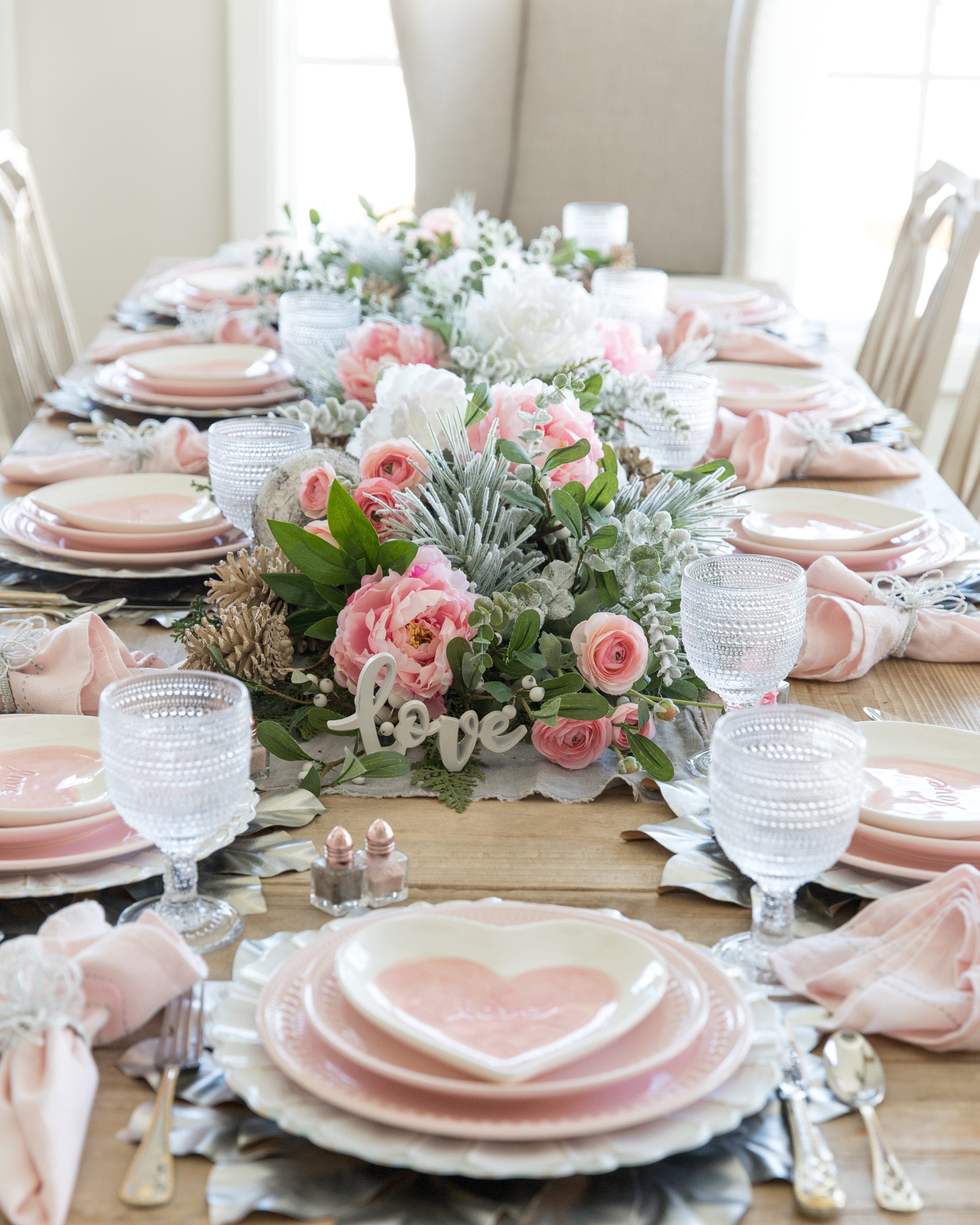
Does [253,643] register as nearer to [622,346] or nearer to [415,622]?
[415,622]

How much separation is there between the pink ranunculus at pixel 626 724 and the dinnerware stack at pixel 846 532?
1.15ft

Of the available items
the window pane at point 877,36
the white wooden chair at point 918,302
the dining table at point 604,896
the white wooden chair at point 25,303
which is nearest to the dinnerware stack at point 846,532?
the dining table at point 604,896

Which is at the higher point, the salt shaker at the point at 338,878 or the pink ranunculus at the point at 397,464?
the pink ranunculus at the point at 397,464

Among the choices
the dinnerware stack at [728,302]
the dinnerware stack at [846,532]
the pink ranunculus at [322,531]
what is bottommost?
the dinnerware stack at [846,532]

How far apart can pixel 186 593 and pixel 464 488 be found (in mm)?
387

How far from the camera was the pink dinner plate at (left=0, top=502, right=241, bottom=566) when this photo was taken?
1.30 metres

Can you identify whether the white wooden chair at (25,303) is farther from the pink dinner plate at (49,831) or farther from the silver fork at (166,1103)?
the silver fork at (166,1103)

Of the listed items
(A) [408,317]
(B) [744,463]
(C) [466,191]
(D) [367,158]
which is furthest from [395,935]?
(D) [367,158]

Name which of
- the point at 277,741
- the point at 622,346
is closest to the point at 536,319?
the point at 622,346

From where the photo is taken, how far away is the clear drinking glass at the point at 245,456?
1.21 metres

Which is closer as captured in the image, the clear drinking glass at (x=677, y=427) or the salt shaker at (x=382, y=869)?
the salt shaker at (x=382, y=869)

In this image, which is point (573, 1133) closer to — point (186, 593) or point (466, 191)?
point (186, 593)

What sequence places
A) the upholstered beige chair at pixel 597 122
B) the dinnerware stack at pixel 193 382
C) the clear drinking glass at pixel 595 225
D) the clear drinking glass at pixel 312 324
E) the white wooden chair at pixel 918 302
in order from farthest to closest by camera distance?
the upholstered beige chair at pixel 597 122 → the clear drinking glass at pixel 595 225 → the white wooden chair at pixel 918 302 → the dinnerware stack at pixel 193 382 → the clear drinking glass at pixel 312 324

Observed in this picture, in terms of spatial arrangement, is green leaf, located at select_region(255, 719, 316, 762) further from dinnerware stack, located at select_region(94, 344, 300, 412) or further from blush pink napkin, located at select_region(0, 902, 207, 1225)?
dinnerware stack, located at select_region(94, 344, 300, 412)
